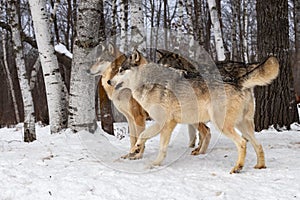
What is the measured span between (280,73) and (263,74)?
3.40 meters

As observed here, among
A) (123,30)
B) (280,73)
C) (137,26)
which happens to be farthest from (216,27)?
(280,73)

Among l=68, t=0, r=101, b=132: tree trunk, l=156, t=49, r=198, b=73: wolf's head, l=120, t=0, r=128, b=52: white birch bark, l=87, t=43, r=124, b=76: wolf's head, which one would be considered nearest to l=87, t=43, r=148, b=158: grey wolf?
l=87, t=43, r=124, b=76: wolf's head

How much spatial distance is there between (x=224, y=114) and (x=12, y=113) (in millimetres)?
23020

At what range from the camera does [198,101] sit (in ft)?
15.1

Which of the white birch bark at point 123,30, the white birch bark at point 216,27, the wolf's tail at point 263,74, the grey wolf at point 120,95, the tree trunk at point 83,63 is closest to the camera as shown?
the wolf's tail at point 263,74

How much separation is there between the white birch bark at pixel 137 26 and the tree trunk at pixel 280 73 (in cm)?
279

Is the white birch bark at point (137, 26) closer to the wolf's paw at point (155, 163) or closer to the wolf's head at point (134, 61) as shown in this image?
the wolf's head at point (134, 61)

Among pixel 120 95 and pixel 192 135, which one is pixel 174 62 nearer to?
pixel 120 95

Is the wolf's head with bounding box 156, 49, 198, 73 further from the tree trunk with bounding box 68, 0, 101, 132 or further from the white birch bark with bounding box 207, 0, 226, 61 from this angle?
the white birch bark with bounding box 207, 0, 226, 61

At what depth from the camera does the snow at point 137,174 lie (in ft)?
11.1

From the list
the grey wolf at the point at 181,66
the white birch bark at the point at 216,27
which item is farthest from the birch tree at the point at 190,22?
the grey wolf at the point at 181,66

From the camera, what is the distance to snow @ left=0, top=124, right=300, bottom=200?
3.38 metres

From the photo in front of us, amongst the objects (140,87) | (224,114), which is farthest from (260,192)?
(140,87)

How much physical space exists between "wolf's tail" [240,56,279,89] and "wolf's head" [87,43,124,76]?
6.90 ft
